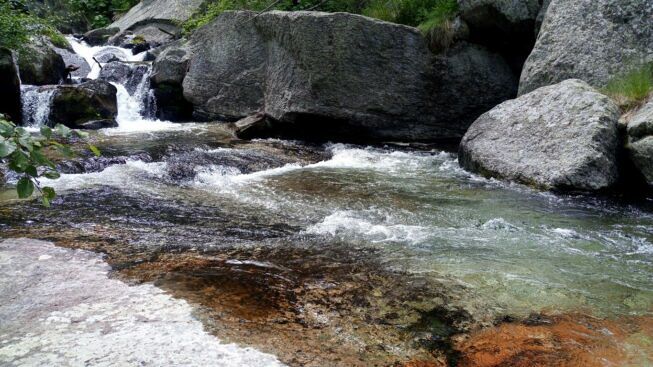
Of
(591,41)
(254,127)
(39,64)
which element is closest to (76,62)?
(39,64)

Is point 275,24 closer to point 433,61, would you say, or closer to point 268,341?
point 433,61

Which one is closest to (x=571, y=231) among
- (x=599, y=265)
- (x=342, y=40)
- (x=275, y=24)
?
(x=599, y=265)

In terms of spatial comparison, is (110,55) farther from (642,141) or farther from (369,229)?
(642,141)

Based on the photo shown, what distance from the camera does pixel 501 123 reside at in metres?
8.52

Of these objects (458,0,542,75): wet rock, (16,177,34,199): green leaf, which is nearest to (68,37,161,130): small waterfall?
(458,0,542,75): wet rock

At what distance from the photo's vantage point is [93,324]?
285 centimetres

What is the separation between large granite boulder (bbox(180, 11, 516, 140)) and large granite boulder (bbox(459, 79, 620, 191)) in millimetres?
2746

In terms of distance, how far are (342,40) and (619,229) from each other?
6.91 m

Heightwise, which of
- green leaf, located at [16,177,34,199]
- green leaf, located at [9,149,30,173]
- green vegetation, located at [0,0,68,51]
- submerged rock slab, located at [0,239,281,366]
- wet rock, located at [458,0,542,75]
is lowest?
submerged rock slab, located at [0,239,281,366]

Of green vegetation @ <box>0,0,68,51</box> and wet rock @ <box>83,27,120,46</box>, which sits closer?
green vegetation @ <box>0,0,68,51</box>

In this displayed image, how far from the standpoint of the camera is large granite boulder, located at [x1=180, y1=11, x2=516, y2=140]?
1092 centimetres

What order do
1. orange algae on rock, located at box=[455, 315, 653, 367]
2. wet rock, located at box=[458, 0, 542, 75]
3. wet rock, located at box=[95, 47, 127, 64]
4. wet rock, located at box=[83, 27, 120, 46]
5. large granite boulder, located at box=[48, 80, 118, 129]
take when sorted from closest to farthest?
orange algae on rock, located at box=[455, 315, 653, 367] < wet rock, located at box=[458, 0, 542, 75] < large granite boulder, located at box=[48, 80, 118, 129] < wet rock, located at box=[95, 47, 127, 64] < wet rock, located at box=[83, 27, 120, 46]

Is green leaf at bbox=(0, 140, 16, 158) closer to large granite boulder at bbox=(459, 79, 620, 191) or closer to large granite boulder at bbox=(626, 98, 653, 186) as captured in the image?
large granite boulder at bbox=(459, 79, 620, 191)

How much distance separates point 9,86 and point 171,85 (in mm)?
3912
